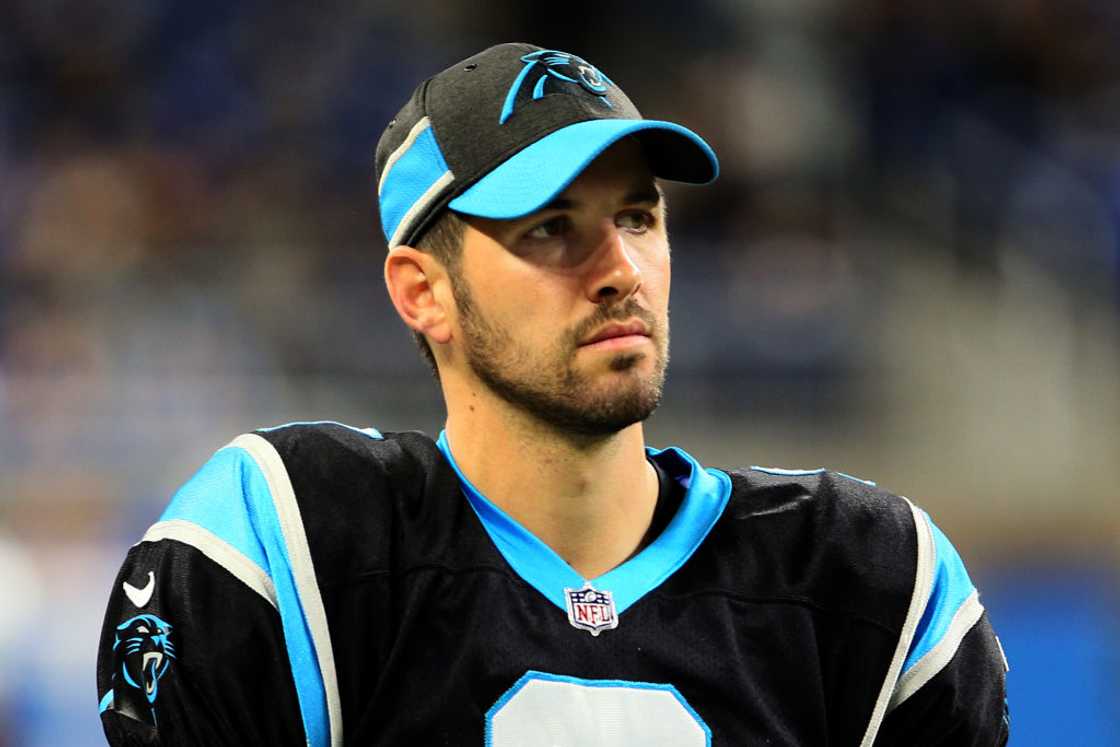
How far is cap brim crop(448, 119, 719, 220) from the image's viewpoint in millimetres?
1661

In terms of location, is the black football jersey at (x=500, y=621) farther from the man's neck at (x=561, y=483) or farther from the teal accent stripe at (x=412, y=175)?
the teal accent stripe at (x=412, y=175)

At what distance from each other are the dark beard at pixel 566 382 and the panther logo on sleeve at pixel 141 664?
423mm

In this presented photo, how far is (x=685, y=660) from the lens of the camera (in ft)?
5.52

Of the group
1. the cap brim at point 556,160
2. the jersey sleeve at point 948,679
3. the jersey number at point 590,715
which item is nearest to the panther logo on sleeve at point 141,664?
the jersey number at point 590,715

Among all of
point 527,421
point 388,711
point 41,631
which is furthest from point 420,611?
point 41,631

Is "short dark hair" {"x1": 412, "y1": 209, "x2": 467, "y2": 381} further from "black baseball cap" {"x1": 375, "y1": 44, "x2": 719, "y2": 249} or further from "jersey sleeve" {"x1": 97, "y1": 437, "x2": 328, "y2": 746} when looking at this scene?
"jersey sleeve" {"x1": 97, "y1": 437, "x2": 328, "y2": 746}

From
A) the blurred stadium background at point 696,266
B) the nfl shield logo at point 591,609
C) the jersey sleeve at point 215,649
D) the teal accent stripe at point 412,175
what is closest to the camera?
the jersey sleeve at point 215,649

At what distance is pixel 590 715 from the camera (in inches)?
64.2

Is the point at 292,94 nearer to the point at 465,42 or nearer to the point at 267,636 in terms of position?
the point at 465,42

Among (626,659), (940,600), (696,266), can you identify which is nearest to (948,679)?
(940,600)

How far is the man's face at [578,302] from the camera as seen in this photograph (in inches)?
66.6

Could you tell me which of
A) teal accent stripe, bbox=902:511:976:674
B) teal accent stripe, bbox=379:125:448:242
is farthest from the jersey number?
teal accent stripe, bbox=379:125:448:242

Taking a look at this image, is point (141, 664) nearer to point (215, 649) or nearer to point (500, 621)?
point (215, 649)

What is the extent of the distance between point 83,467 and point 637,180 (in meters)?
3.27
